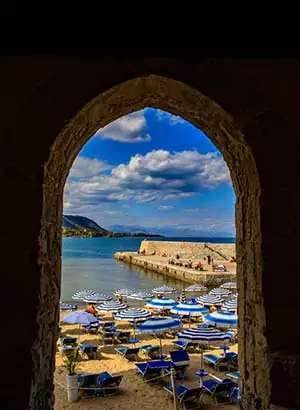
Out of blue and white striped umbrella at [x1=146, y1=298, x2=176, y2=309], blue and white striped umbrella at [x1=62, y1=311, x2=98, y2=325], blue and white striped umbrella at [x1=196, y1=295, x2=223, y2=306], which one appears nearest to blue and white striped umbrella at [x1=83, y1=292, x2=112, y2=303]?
blue and white striped umbrella at [x1=146, y1=298, x2=176, y2=309]

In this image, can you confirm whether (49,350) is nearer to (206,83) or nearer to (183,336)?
(206,83)

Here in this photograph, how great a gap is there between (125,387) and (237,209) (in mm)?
8117

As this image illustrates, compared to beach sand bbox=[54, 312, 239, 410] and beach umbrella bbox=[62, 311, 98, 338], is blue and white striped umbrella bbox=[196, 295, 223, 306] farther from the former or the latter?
beach umbrella bbox=[62, 311, 98, 338]

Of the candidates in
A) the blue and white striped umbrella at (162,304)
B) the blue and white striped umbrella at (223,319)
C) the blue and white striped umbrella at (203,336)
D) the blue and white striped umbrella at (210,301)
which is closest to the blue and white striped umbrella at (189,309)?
the blue and white striped umbrella at (162,304)

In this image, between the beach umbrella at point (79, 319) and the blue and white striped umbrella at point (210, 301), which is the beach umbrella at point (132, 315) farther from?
the blue and white striped umbrella at point (210, 301)

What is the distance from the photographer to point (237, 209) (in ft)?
11.9

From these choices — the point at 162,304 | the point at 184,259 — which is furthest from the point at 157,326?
the point at 184,259

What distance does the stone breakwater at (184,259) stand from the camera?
113ft

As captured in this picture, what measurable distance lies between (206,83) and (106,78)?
739mm

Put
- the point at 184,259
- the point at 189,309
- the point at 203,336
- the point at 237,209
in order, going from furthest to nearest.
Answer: the point at 184,259 < the point at 189,309 < the point at 203,336 < the point at 237,209

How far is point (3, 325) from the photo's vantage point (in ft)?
8.82

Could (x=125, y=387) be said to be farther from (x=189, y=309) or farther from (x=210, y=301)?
(x=210, y=301)

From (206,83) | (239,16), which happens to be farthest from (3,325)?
(239,16)

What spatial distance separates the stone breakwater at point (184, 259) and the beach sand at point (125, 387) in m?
20.6
